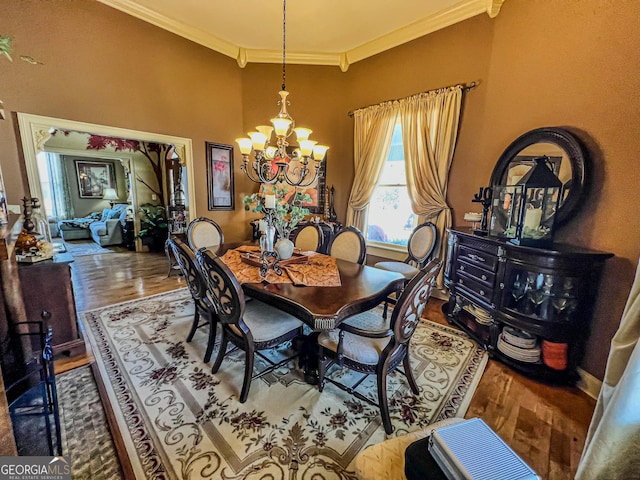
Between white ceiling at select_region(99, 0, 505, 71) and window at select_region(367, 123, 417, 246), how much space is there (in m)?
1.24

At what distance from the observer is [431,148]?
3.40 meters

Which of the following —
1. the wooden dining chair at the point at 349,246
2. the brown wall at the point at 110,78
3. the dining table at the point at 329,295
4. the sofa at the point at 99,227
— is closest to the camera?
the dining table at the point at 329,295

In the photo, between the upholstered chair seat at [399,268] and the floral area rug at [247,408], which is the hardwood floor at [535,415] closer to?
the floral area rug at [247,408]

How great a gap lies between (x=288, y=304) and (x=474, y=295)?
191 centimetres

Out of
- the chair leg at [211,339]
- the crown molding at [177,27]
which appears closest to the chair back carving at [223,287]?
the chair leg at [211,339]

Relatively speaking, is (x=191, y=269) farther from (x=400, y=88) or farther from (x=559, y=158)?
(x=400, y=88)

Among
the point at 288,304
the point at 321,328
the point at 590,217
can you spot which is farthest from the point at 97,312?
the point at 590,217

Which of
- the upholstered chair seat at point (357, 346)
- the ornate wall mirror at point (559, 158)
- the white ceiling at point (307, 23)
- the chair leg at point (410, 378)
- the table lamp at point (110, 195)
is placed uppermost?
the white ceiling at point (307, 23)

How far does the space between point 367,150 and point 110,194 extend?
8778mm

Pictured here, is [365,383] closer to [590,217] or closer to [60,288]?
[590,217]

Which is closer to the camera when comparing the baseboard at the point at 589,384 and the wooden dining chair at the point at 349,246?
the baseboard at the point at 589,384

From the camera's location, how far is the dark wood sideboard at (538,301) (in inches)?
76.3

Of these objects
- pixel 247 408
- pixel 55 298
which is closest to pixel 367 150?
pixel 247 408

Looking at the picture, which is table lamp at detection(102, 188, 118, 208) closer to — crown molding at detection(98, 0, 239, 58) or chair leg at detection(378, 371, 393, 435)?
crown molding at detection(98, 0, 239, 58)
